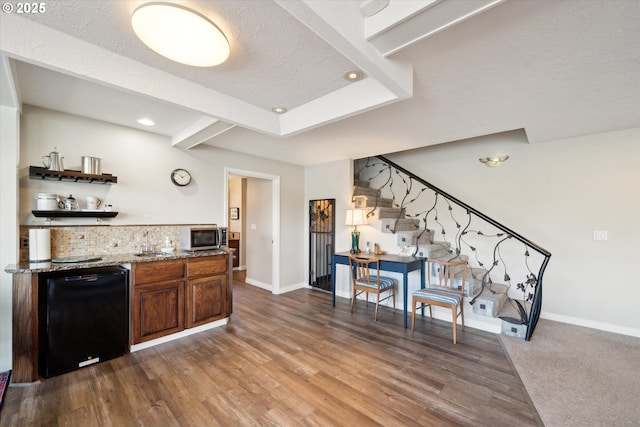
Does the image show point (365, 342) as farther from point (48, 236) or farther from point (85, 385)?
point (48, 236)

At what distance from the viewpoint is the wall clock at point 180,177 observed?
3.68 m

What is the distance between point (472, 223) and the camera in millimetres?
4371

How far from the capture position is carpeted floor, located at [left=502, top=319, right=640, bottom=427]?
6.36 ft

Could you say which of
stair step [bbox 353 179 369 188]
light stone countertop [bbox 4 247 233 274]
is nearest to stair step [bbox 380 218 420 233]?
stair step [bbox 353 179 369 188]

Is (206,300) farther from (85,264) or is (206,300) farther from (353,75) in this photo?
(353,75)

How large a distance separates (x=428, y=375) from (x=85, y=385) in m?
3.01

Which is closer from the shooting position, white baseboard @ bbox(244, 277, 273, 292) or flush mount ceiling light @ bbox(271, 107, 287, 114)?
flush mount ceiling light @ bbox(271, 107, 287, 114)

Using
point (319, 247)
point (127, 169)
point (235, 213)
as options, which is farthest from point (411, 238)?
point (235, 213)

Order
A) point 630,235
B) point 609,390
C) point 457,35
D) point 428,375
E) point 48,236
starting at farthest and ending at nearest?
point 630,235
point 48,236
point 428,375
point 609,390
point 457,35

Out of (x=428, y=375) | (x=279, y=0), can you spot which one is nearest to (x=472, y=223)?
(x=428, y=375)

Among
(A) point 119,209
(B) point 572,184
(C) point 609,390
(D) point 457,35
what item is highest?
(D) point 457,35

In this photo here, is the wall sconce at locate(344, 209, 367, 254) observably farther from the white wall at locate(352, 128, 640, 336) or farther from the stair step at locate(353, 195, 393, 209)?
the white wall at locate(352, 128, 640, 336)

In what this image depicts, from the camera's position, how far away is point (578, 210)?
3.61m

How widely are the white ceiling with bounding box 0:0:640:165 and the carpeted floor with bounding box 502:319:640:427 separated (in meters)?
2.57
